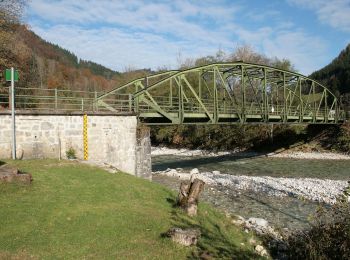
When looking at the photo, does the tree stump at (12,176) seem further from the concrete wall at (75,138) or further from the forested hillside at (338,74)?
the forested hillside at (338,74)

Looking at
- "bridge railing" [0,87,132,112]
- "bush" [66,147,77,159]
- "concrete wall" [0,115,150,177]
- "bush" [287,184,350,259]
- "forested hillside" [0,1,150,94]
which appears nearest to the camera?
"bush" [287,184,350,259]

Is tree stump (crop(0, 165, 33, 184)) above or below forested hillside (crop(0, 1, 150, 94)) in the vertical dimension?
below

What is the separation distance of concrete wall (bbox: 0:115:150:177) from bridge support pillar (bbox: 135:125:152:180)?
0.18ft

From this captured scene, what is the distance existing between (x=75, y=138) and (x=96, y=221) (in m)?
9.13

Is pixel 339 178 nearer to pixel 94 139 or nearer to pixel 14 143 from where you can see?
pixel 94 139

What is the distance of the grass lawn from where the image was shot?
789cm

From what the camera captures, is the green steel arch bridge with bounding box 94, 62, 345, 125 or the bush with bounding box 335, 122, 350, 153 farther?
the bush with bounding box 335, 122, 350, 153

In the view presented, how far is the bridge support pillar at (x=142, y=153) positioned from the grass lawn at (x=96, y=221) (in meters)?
6.13

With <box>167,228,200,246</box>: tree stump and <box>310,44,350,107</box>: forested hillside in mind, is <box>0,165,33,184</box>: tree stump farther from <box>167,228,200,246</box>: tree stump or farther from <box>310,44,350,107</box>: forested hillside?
<box>310,44,350,107</box>: forested hillside

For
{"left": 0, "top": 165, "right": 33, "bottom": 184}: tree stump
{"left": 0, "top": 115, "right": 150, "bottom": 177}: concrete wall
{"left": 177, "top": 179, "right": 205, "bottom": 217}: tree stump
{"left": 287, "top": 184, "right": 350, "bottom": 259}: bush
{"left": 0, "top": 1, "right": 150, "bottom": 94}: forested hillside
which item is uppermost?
{"left": 0, "top": 1, "right": 150, "bottom": 94}: forested hillside

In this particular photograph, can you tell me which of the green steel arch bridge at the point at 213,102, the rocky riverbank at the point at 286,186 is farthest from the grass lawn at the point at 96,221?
the rocky riverbank at the point at 286,186

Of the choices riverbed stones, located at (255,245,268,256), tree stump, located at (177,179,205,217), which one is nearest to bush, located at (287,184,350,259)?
riverbed stones, located at (255,245,268,256)

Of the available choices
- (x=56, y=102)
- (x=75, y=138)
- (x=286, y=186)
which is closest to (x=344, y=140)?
(x=286, y=186)

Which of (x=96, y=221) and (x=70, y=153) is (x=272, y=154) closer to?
(x=70, y=153)
